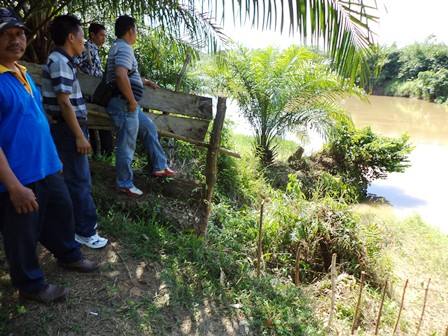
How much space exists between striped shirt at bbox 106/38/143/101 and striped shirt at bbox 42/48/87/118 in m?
0.48

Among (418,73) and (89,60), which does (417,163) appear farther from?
(418,73)

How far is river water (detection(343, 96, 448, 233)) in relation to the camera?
26.3ft

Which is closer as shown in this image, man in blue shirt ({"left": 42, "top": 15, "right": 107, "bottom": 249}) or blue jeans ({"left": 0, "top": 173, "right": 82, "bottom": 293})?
blue jeans ({"left": 0, "top": 173, "right": 82, "bottom": 293})

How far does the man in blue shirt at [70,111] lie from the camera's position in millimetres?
2221

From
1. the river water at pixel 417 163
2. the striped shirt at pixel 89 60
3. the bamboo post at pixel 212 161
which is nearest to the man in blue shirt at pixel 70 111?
the bamboo post at pixel 212 161

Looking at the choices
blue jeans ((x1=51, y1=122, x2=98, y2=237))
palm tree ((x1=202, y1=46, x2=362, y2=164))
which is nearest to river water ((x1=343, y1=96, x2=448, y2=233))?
palm tree ((x1=202, y1=46, x2=362, y2=164))

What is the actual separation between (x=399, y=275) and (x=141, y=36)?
484 cm

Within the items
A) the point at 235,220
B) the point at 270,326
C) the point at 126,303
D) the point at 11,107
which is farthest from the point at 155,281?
the point at 235,220

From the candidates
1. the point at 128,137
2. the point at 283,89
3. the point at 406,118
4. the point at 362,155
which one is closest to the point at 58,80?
the point at 128,137

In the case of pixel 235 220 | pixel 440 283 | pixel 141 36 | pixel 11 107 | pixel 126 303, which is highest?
pixel 141 36

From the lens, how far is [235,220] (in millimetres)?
4328

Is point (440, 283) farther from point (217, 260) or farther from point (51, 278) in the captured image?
point (51, 278)

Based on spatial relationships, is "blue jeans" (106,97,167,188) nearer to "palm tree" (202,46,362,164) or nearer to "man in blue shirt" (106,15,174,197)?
"man in blue shirt" (106,15,174,197)

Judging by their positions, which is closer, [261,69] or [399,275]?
[399,275]
